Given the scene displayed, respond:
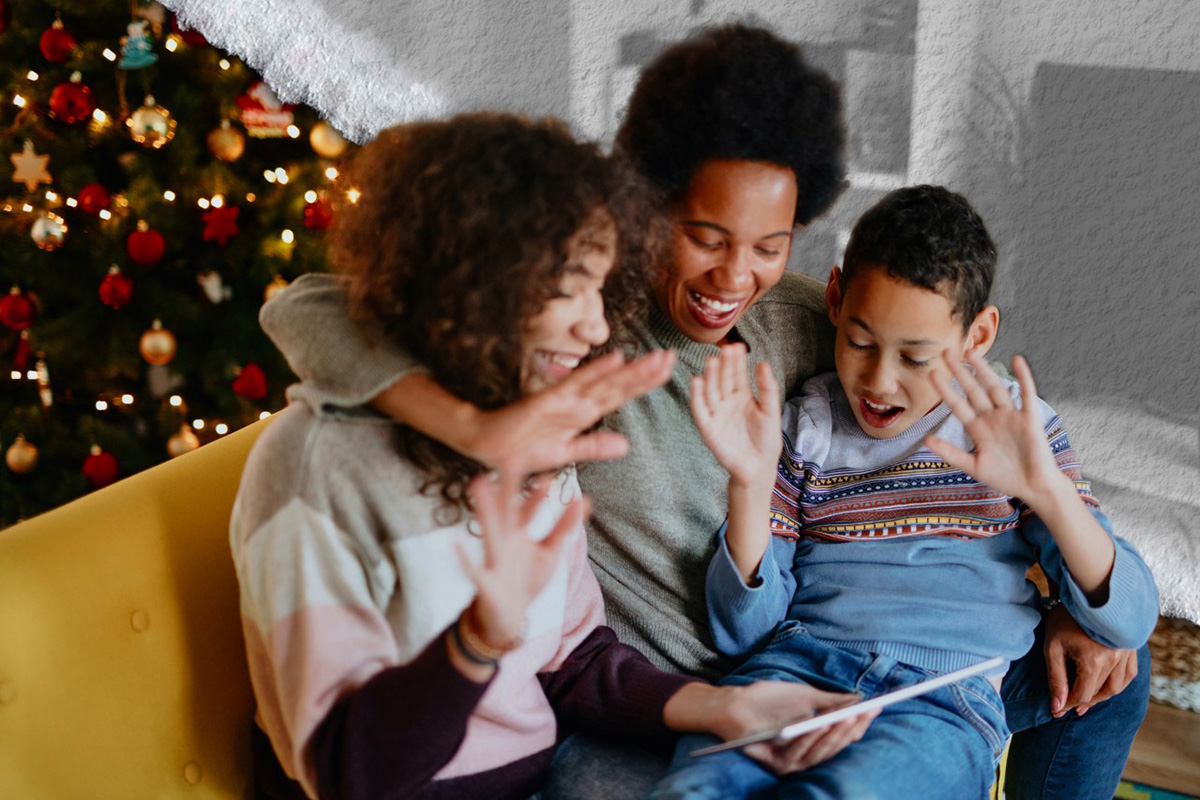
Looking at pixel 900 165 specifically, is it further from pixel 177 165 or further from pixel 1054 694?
pixel 177 165

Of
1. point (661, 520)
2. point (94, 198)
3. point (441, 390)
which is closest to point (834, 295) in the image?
point (661, 520)

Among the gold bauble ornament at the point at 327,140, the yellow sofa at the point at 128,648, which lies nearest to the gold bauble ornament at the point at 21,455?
the gold bauble ornament at the point at 327,140

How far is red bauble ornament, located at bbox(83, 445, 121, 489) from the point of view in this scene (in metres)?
2.41

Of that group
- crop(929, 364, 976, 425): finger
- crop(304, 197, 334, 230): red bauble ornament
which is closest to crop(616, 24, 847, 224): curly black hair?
crop(929, 364, 976, 425): finger

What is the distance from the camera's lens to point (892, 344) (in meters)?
1.25

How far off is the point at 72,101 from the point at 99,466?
0.83 meters

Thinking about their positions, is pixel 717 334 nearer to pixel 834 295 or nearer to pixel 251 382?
pixel 834 295

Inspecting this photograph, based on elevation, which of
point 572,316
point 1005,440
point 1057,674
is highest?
point 572,316

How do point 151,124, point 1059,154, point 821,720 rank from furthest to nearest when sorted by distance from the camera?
1. point 151,124
2. point 1059,154
3. point 821,720

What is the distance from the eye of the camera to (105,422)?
2.48 m

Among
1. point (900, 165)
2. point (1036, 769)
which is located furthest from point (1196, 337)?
point (1036, 769)

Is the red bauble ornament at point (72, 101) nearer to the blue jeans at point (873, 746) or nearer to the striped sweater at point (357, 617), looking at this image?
the striped sweater at point (357, 617)

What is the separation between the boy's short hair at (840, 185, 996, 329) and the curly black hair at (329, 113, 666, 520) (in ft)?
1.34

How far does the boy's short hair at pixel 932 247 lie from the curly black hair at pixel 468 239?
1.34 feet
